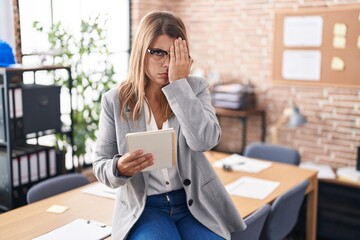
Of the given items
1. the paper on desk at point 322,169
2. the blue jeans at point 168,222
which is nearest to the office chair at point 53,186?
the blue jeans at point 168,222

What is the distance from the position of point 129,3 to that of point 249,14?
139 cm

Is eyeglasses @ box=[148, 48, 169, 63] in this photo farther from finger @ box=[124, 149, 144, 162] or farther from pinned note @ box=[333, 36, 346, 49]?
pinned note @ box=[333, 36, 346, 49]

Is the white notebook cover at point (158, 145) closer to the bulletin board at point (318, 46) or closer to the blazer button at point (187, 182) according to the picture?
the blazer button at point (187, 182)

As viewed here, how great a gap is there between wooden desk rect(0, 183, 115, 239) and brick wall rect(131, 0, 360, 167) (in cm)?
287

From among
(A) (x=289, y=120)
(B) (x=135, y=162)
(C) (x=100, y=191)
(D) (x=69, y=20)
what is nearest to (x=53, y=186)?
(C) (x=100, y=191)

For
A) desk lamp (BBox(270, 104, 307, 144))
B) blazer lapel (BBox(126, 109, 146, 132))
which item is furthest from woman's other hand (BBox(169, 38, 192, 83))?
desk lamp (BBox(270, 104, 307, 144))

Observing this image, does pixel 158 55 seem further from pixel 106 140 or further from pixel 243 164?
pixel 243 164

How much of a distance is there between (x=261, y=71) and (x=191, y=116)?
346cm

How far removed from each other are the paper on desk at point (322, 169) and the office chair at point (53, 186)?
222 centimetres

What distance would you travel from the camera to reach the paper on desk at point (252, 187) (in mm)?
2696

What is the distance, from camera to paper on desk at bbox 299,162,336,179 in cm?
402

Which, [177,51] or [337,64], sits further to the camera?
[337,64]

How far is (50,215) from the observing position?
7.63 ft

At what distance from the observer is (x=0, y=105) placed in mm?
3145
